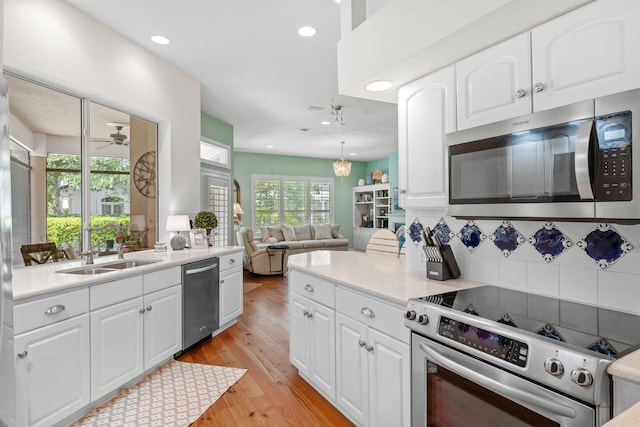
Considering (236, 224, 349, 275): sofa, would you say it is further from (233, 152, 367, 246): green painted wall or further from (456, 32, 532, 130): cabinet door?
(456, 32, 532, 130): cabinet door

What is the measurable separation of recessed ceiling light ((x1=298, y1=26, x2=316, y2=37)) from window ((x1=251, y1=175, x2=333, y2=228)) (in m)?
6.23

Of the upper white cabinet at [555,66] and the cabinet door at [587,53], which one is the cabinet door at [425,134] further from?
the cabinet door at [587,53]

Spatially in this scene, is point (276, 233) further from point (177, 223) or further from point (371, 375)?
point (371, 375)

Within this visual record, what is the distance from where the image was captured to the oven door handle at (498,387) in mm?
1047

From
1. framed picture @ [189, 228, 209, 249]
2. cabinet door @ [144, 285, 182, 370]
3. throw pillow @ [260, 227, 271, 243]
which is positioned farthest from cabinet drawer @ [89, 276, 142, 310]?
throw pillow @ [260, 227, 271, 243]

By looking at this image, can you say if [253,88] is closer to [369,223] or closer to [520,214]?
[520,214]

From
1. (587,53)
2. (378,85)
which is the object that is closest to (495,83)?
(587,53)

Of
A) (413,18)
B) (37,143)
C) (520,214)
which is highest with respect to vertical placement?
(413,18)

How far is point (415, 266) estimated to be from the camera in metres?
2.40

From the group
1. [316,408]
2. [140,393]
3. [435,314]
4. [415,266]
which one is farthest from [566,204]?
[140,393]

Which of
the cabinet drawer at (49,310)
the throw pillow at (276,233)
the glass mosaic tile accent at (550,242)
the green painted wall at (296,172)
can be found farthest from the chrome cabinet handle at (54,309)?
the green painted wall at (296,172)

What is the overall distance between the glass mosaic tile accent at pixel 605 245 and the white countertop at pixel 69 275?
2709 mm

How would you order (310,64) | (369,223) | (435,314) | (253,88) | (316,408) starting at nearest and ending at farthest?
(435,314) → (316,408) → (310,64) → (253,88) → (369,223)

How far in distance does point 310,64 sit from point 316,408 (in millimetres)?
3316
